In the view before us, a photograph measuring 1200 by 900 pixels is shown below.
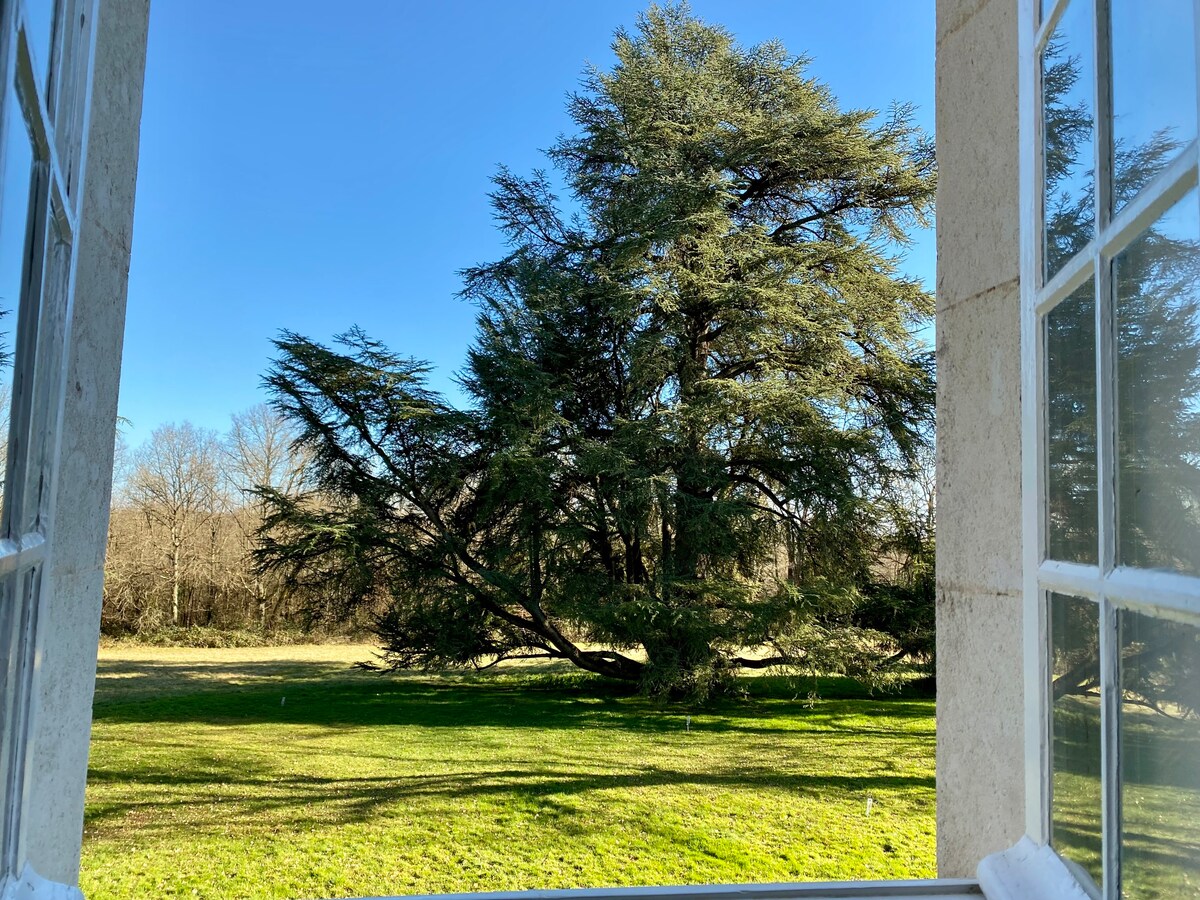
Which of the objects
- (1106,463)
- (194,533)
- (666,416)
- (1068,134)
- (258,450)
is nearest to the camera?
(1106,463)

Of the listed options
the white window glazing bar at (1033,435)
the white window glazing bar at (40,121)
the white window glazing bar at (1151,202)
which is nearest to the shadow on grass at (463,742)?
the white window glazing bar at (1033,435)

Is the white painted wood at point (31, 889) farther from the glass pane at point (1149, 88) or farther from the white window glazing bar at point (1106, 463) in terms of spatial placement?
the glass pane at point (1149, 88)

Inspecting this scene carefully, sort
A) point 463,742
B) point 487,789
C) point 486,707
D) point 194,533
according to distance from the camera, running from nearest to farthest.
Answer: point 487,789 → point 463,742 → point 486,707 → point 194,533

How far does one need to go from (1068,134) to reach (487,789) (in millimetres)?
4789

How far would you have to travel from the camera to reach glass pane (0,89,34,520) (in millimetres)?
470

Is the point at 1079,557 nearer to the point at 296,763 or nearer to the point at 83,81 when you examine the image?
the point at 83,81

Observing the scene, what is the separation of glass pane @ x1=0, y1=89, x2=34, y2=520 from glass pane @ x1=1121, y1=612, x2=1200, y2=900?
0.72m

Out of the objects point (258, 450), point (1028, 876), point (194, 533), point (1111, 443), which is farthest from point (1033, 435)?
point (258, 450)

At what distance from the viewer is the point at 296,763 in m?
5.35

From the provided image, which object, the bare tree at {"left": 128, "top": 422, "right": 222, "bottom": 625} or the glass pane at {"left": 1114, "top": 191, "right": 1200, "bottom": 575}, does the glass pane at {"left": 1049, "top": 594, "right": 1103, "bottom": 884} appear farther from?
the bare tree at {"left": 128, "top": 422, "right": 222, "bottom": 625}

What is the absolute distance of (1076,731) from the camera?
669 mm

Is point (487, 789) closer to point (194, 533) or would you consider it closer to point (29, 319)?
point (29, 319)

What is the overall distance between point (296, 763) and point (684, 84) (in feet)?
21.4

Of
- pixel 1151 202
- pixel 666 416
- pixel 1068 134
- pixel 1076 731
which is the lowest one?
pixel 1076 731
